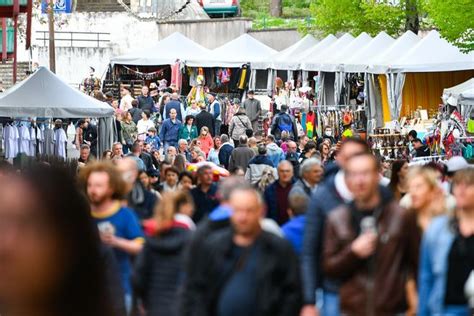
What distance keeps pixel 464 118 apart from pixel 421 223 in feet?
80.0

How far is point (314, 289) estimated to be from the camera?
800cm

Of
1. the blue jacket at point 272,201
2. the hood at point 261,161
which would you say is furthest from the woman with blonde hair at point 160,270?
the hood at point 261,161

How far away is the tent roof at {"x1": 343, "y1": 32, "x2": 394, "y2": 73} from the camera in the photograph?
40000 millimetres

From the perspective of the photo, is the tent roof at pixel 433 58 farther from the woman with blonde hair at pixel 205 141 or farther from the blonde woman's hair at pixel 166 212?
the blonde woman's hair at pixel 166 212

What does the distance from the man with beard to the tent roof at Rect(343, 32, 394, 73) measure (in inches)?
1190

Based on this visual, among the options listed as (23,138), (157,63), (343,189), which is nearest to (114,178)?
(343,189)

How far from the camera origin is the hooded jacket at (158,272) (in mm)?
9055

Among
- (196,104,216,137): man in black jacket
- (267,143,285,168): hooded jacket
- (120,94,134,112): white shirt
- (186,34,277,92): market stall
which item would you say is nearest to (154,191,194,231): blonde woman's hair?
(267,143,285,168): hooded jacket

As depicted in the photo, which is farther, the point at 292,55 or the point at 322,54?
the point at 292,55

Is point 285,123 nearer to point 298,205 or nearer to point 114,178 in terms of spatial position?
point 298,205

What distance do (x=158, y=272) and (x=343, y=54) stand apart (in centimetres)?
3364

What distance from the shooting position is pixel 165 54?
158ft

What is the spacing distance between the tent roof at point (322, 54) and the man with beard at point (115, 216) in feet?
107

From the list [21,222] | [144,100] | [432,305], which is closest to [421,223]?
[432,305]
